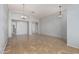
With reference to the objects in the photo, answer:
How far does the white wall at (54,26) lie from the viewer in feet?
22.2

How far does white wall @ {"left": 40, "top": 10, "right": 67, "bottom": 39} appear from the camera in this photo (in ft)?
22.2

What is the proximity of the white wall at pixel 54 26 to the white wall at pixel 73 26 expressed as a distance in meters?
2.03

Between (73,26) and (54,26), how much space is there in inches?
162

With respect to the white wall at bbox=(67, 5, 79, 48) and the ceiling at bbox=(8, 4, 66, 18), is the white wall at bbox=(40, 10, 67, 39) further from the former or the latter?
the white wall at bbox=(67, 5, 79, 48)

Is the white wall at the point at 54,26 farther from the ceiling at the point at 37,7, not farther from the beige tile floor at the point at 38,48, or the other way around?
the beige tile floor at the point at 38,48

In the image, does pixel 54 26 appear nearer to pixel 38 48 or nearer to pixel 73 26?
pixel 73 26

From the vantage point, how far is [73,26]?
4.11 m

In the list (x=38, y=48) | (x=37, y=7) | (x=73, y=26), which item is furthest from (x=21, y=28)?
(x=73, y=26)

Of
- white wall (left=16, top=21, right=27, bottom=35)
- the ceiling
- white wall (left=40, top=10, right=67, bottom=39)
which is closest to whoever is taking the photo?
the ceiling

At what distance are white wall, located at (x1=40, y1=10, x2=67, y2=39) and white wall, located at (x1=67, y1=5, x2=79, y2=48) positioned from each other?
2033 millimetres

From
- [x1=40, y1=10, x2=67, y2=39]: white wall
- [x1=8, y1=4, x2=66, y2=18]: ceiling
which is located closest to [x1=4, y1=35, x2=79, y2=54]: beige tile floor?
[x1=40, y1=10, x2=67, y2=39]: white wall

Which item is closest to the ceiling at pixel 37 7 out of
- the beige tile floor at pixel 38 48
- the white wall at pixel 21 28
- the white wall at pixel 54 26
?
the white wall at pixel 54 26
